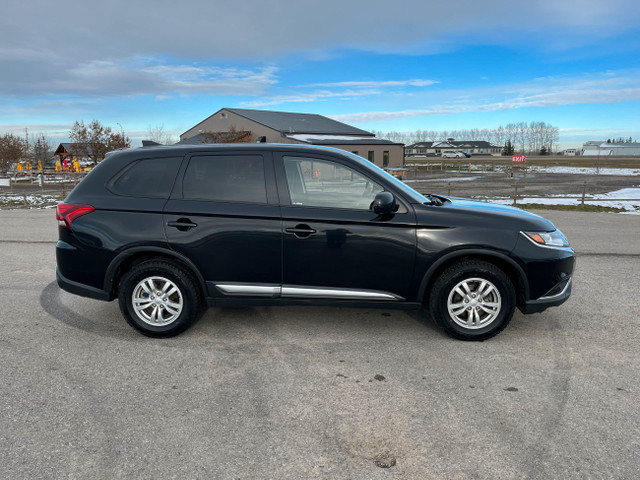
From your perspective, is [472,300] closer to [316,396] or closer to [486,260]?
[486,260]

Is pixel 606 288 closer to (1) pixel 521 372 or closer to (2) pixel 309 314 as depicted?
(1) pixel 521 372

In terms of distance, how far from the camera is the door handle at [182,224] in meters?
4.34

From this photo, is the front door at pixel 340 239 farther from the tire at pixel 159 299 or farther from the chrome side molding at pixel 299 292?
the tire at pixel 159 299

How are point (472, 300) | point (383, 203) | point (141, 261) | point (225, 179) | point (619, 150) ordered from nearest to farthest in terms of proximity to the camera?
point (383, 203), point (472, 300), point (225, 179), point (141, 261), point (619, 150)

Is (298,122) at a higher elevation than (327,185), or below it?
higher

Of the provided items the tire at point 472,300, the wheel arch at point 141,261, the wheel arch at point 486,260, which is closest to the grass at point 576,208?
the wheel arch at point 486,260

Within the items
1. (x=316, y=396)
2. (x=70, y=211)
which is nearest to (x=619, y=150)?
(x=316, y=396)

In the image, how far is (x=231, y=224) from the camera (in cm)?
432

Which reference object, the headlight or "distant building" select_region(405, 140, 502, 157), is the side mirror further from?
"distant building" select_region(405, 140, 502, 157)

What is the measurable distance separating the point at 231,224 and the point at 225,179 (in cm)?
44

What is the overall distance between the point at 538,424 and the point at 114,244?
3695 mm

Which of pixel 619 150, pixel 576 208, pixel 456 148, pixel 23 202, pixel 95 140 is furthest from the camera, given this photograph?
pixel 456 148

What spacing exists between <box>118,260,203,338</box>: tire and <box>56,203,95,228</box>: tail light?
0.70m

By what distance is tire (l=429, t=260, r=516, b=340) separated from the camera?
4277mm
